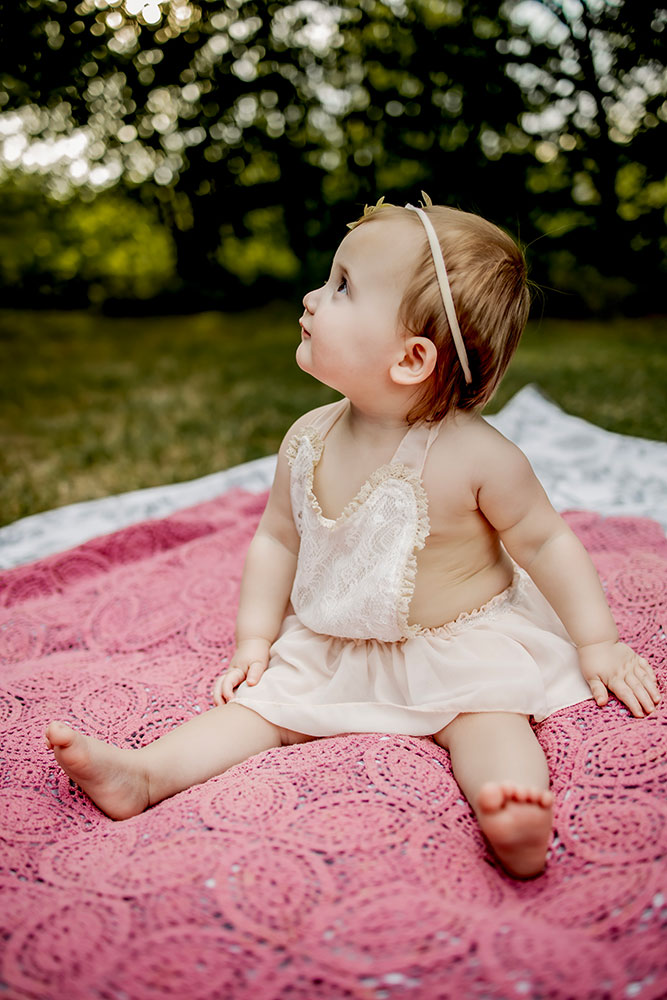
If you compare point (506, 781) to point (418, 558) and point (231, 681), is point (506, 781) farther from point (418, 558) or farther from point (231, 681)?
point (231, 681)

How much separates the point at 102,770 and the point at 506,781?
0.47 metres

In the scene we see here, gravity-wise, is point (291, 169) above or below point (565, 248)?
above

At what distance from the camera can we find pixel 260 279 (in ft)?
13.7

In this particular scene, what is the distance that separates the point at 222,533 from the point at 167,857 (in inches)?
39.2

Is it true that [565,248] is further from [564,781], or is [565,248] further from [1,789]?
[1,789]

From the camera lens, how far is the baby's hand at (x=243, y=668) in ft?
3.97

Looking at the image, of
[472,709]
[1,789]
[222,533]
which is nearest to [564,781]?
[472,709]

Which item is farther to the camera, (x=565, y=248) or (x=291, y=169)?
(x=291, y=169)

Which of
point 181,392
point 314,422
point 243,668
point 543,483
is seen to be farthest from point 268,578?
point 181,392

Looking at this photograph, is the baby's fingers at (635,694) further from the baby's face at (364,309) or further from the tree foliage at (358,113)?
the tree foliage at (358,113)

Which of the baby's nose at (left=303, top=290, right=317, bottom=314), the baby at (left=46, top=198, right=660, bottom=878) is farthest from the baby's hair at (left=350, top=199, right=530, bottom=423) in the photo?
the baby's nose at (left=303, top=290, right=317, bottom=314)

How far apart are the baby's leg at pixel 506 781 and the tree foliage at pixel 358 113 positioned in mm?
1920

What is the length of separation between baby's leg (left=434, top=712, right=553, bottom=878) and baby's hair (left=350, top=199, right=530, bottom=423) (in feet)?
1.42

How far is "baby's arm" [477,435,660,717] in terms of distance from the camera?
1.12 metres
